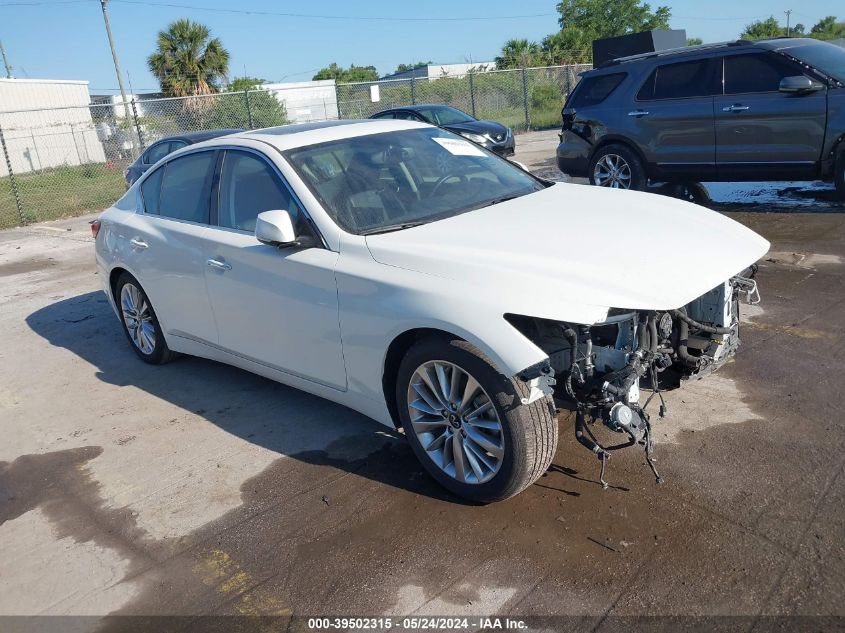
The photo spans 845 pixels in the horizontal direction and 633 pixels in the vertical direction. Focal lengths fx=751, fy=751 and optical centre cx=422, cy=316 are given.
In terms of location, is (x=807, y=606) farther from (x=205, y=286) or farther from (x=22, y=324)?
(x=22, y=324)

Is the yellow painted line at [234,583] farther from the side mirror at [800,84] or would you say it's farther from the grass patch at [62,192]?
the grass patch at [62,192]

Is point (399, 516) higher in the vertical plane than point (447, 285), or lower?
lower

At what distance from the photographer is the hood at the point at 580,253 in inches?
123

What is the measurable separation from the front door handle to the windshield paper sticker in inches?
61.2

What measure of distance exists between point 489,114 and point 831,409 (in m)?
25.1

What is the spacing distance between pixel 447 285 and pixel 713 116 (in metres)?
6.86

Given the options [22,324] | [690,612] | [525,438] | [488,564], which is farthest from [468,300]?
[22,324]

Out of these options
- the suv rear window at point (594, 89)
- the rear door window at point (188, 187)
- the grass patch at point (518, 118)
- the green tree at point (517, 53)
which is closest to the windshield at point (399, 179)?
the rear door window at point (188, 187)

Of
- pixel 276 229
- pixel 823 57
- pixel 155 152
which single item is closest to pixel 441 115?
pixel 155 152

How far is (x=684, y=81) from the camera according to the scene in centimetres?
921

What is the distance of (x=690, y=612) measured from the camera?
2.72m

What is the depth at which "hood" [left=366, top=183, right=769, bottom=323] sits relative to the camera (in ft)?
10.3

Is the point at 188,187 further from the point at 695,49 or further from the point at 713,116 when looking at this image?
the point at 695,49

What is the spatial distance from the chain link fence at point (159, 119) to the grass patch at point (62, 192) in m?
→ 0.03
